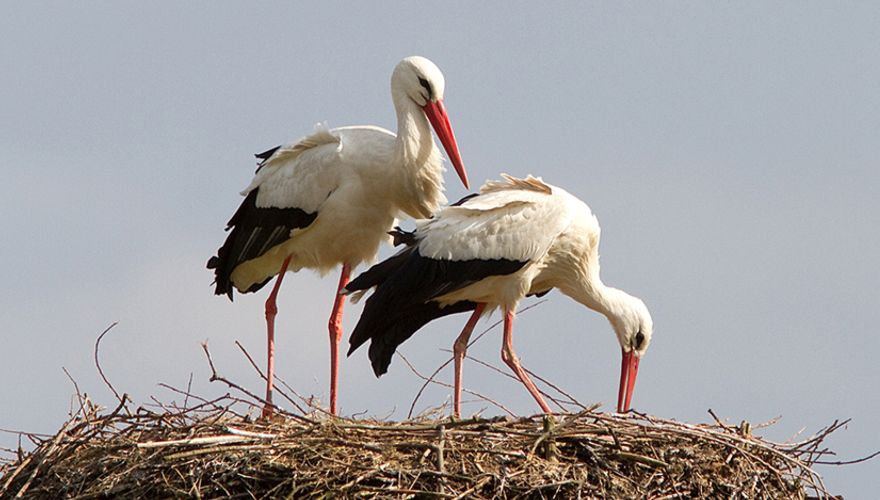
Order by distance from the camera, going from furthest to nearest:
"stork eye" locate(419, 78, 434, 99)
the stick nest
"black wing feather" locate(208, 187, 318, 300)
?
"black wing feather" locate(208, 187, 318, 300)
"stork eye" locate(419, 78, 434, 99)
the stick nest

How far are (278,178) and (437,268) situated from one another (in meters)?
1.61

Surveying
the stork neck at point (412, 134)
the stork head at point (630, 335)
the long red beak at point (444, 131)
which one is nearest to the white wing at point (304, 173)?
the stork neck at point (412, 134)

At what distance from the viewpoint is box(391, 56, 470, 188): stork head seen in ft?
36.0

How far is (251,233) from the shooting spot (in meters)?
11.5

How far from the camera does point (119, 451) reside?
8.90 m

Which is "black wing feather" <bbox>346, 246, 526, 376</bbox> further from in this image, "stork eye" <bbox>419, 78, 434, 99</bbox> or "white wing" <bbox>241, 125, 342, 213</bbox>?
"stork eye" <bbox>419, 78, 434, 99</bbox>

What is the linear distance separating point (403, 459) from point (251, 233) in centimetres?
327

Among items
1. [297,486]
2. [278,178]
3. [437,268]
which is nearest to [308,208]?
[278,178]

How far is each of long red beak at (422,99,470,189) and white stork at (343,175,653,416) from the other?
42 centimetres

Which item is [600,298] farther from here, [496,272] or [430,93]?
[430,93]

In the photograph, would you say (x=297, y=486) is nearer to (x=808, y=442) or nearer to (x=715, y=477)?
(x=715, y=477)

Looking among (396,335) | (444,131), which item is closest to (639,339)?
(396,335)

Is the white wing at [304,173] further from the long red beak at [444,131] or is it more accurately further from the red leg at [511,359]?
the red leg at [511,359]

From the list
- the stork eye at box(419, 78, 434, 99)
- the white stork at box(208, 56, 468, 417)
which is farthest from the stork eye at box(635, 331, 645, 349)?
the stork eye at box(419, 78, 434, 99)
